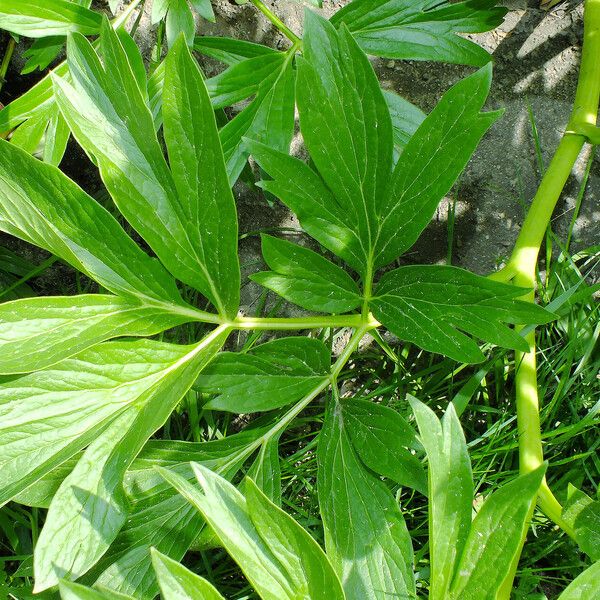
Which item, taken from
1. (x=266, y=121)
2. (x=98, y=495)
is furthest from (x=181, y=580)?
(x=266, y=121)

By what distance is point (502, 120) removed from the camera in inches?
54.3

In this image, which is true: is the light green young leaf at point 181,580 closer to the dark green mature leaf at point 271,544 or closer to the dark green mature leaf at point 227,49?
the dark green mature leaf at point 271,544

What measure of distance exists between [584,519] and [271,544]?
0.49 metres

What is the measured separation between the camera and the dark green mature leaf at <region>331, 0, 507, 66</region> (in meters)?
1.06

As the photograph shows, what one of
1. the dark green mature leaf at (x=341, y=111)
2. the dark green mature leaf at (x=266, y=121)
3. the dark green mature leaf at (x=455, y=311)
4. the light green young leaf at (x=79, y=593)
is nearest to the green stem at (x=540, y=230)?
the dark green mature leaf at (x=455, y=311)

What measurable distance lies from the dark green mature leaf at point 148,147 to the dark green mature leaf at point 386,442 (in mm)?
285

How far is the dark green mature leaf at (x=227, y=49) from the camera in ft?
3.55

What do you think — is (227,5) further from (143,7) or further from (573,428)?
(573,428)

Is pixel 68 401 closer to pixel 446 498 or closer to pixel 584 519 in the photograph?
pixel 446 498

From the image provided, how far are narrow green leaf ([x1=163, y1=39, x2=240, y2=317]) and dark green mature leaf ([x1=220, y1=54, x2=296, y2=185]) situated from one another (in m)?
0.21

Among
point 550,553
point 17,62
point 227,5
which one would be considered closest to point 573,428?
point 550,553

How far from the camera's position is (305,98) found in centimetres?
86

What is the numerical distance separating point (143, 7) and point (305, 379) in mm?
830

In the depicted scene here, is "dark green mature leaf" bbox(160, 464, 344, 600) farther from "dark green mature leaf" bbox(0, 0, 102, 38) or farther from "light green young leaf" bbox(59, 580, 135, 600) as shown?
"dark green mature leaf" bbox(0, 0, 102, 38)
